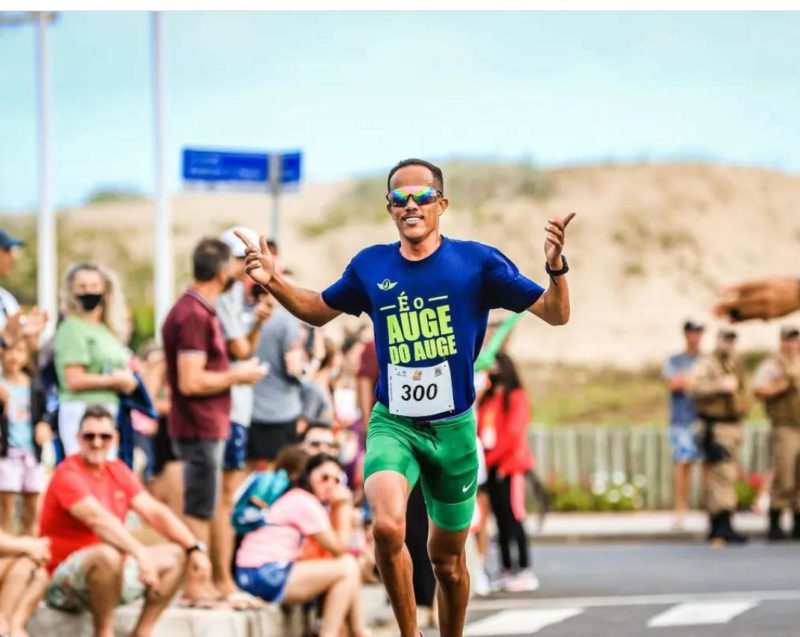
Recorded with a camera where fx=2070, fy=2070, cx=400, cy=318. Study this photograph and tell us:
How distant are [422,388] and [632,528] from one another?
13.9 m

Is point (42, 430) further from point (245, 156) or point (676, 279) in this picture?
point (676, 279)

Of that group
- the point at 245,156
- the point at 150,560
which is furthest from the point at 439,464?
the point at 245,156

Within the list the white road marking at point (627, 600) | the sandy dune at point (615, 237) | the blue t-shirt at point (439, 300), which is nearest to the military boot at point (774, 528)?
the white road marking at point (627, 600)

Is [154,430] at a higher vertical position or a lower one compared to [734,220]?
lower

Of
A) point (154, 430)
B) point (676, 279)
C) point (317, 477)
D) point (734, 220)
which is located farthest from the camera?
point (734, 220)

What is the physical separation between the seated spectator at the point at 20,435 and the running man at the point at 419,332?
375cm

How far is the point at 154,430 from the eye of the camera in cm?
1609

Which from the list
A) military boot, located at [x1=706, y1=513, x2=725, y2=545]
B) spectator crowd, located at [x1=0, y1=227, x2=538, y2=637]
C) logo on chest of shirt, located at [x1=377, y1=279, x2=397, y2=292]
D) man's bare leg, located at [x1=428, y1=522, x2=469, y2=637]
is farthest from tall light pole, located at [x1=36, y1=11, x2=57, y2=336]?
logo on chest of shirt, located at [x1=377, y1=279, x2=397, y2=292]

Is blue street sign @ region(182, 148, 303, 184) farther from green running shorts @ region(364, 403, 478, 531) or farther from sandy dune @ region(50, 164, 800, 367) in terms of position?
sandy dune @ region(50, 164, 800, 367)

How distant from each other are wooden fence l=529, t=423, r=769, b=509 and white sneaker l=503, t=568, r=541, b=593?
9810mm

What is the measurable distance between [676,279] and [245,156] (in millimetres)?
64078

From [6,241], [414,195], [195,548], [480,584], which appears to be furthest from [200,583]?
[480,584]

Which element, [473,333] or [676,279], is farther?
[676,279]

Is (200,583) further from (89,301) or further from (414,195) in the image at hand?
(414,195)
